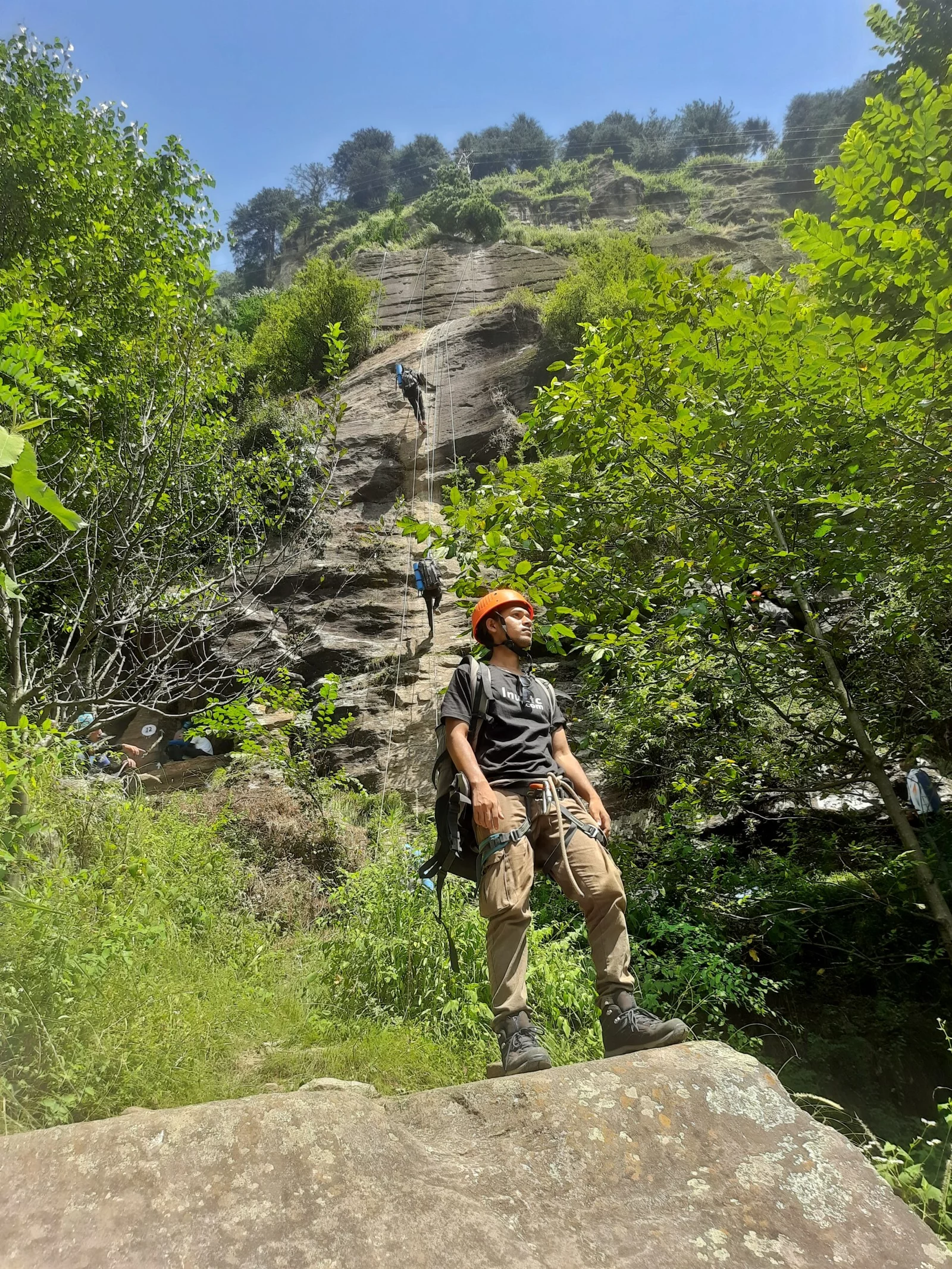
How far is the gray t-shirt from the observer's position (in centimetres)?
305

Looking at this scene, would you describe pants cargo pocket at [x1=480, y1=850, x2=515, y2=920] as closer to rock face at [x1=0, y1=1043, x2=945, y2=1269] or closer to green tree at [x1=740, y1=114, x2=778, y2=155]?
rock face at [x1=0, y1=1043, x2=945, y2=1269]

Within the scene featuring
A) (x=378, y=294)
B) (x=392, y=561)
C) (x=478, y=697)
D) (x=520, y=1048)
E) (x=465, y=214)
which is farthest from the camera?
(x=465, y=214)

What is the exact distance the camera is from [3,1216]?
1480 mm

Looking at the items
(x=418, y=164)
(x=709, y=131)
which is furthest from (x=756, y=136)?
(x=418, y=164)

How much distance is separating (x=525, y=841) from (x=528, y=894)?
0.21 meters

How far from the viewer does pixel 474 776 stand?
2.88m

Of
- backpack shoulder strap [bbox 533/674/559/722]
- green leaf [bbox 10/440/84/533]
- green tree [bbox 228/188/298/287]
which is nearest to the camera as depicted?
green leaf [bbox 10/440/84/533]

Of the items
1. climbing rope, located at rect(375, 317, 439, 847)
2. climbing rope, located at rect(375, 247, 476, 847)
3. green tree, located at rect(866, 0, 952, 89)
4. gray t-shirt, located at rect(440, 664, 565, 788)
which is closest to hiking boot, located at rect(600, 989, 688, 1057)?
gray t-shirt, located at rect(440, 664, 565, 788)

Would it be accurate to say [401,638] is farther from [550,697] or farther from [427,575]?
[550,697]

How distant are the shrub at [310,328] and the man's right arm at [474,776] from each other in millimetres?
19758

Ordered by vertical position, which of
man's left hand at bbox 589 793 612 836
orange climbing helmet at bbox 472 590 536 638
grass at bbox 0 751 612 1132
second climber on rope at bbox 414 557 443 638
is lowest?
grass at bbox 0 751 612 1132

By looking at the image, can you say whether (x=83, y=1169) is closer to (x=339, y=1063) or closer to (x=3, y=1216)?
(x=3, y=1216)

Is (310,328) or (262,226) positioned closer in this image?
(310,328)

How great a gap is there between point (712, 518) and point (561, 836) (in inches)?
92.8
